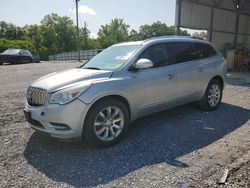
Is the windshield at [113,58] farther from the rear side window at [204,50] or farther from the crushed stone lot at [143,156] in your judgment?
the rear side window at [204,50]

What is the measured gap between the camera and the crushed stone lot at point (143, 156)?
3.32 m

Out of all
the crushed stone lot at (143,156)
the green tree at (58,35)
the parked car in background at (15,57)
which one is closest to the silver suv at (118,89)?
the crushed stone lot at (143,156)

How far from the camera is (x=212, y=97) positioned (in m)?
6.36

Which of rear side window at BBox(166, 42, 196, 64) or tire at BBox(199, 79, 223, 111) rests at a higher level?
rear side window at BBox(166, 42, 196, 64)

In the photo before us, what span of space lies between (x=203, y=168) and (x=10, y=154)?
9.57 feet

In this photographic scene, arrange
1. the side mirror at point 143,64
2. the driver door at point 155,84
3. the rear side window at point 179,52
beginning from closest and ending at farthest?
1. the side mirror at point 143,64
2. the driver door at point 155,84
3. the rear side window at point 179,52

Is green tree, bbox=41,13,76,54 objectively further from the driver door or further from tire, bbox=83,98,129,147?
tire, bbox=83,98,129,147

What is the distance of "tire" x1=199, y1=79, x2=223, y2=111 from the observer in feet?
20.3

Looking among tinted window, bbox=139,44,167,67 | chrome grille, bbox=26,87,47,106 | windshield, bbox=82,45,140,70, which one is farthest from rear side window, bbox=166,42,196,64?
chrome grille, bbox=26,87,47,106

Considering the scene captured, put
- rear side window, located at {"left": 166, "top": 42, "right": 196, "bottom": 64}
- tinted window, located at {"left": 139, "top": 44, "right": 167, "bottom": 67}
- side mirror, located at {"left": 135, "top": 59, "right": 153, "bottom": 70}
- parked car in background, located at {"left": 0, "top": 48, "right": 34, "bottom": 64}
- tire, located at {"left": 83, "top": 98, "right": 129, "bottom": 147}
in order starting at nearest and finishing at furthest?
tire, located at {"left": 83, "top": 98, "right": 129, "bottom": 147} < side mirror, located at {"left": 135, "top": 59, "right": 153, "bottom": 70} < tinted window, located at {"left": 139, "top": 44, "right": 167, "bottom": 67} < rear side window, located at {"left": 166, "top": 42, "right": 196, "bottom": 64} < parked car in background, located at {"left": 0, "top": 48, "right": 34, "bottom": 64}

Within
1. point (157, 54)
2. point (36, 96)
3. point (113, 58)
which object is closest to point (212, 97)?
point (157, 54)

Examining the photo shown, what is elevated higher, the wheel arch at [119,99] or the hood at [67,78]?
the hood at [67,78]

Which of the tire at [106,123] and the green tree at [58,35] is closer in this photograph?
the tire at [106,123]

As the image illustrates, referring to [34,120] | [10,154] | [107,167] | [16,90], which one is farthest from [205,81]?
[16,90]
